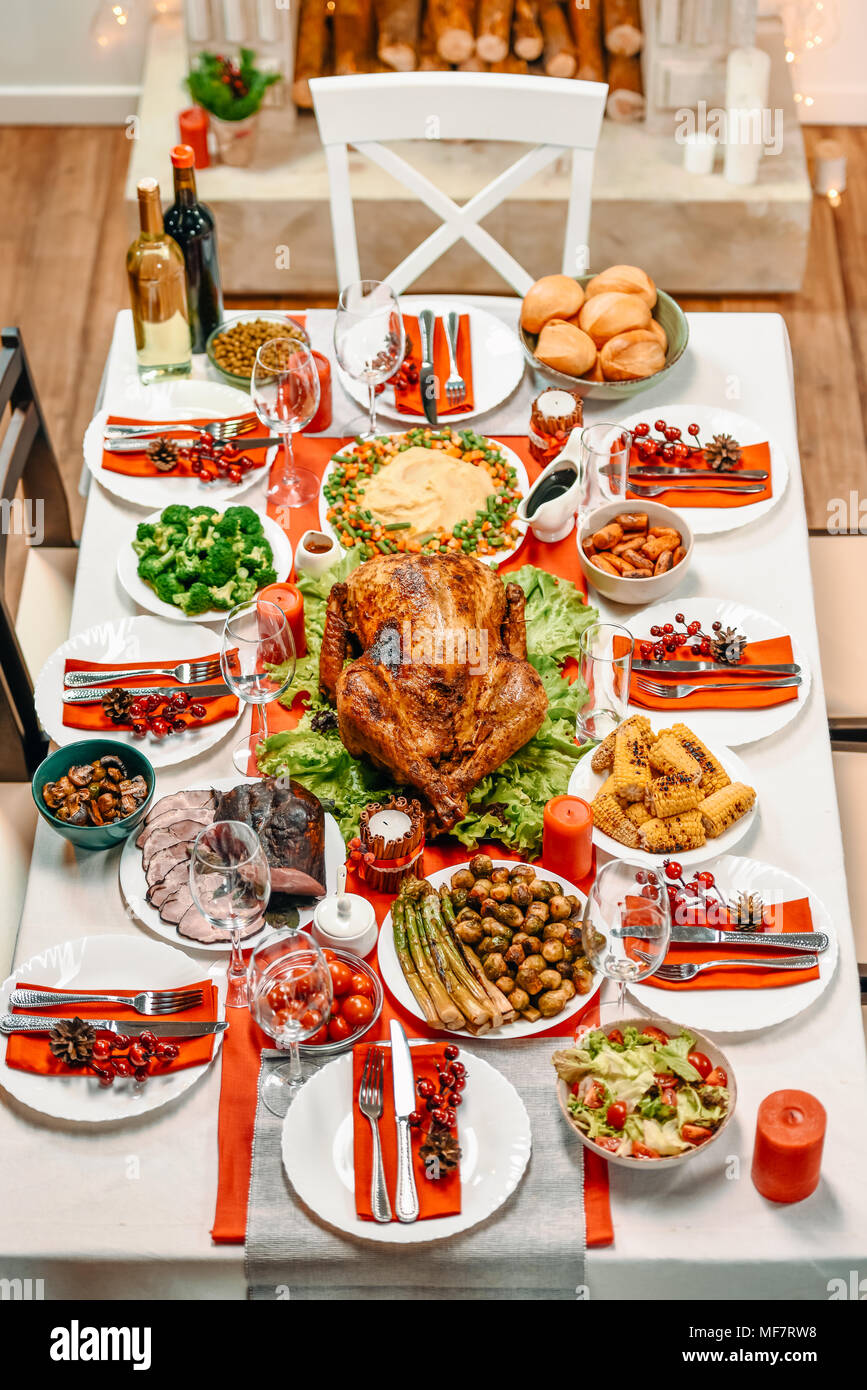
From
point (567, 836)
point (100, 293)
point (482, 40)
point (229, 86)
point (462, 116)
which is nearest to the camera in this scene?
point (567, 836)

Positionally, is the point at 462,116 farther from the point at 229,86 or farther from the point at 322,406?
the point at 229,86

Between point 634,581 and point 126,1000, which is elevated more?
point 634,581

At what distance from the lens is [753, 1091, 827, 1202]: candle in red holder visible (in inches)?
71.6

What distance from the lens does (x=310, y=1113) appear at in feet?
6.40

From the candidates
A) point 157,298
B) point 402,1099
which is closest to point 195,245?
point 157,298

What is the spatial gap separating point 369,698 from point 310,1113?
25.9 inches

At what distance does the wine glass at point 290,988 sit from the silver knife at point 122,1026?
145 mm

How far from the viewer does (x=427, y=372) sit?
3014 millimetres

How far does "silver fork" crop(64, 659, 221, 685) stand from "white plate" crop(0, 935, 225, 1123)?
21.0 inches

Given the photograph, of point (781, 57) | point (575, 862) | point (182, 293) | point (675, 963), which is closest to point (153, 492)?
point (182, 293)

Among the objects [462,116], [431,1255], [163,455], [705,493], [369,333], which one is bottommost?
[431,1255]

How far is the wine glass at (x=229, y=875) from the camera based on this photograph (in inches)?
77.2

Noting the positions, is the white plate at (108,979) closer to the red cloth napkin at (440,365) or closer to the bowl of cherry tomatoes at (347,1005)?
the bowl of cherry tomatoes at (347,1005)

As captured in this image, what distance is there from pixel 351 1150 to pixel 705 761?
2.76 feet
